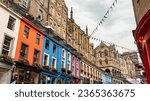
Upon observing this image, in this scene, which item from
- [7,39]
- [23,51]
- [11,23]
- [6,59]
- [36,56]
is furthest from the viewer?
[36,56]

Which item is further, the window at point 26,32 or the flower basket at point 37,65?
the flower basket at point 37,65

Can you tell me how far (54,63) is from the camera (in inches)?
944

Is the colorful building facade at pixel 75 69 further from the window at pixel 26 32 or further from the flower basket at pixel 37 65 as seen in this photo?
the window at pixel 26 32

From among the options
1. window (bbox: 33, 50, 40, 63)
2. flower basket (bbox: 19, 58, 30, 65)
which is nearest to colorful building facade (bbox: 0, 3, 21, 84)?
flower basket (bbox: 19, 58, 30, 65)

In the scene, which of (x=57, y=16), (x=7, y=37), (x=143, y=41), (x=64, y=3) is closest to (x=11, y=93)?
(x=143, y=41)

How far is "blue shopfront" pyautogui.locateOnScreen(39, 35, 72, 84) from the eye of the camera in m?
21.3

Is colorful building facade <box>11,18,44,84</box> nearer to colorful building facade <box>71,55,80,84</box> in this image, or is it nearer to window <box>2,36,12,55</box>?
window <box>2,36,12,55</box>

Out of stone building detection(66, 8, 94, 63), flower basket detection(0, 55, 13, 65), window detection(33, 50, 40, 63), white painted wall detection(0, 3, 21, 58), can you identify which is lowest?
flower basket detection(0, 55, 13, 65)

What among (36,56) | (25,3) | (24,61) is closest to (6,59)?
(24,61)

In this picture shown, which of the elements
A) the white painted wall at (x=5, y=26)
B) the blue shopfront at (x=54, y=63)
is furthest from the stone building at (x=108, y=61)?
the white painted wall at (x=5, y=26)

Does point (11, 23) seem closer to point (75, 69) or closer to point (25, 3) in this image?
point (25, 3)

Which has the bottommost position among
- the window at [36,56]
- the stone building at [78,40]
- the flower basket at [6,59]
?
the flower basket at [6,59]

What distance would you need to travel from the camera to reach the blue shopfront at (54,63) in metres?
21.3

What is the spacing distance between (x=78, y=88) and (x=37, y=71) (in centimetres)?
1658
